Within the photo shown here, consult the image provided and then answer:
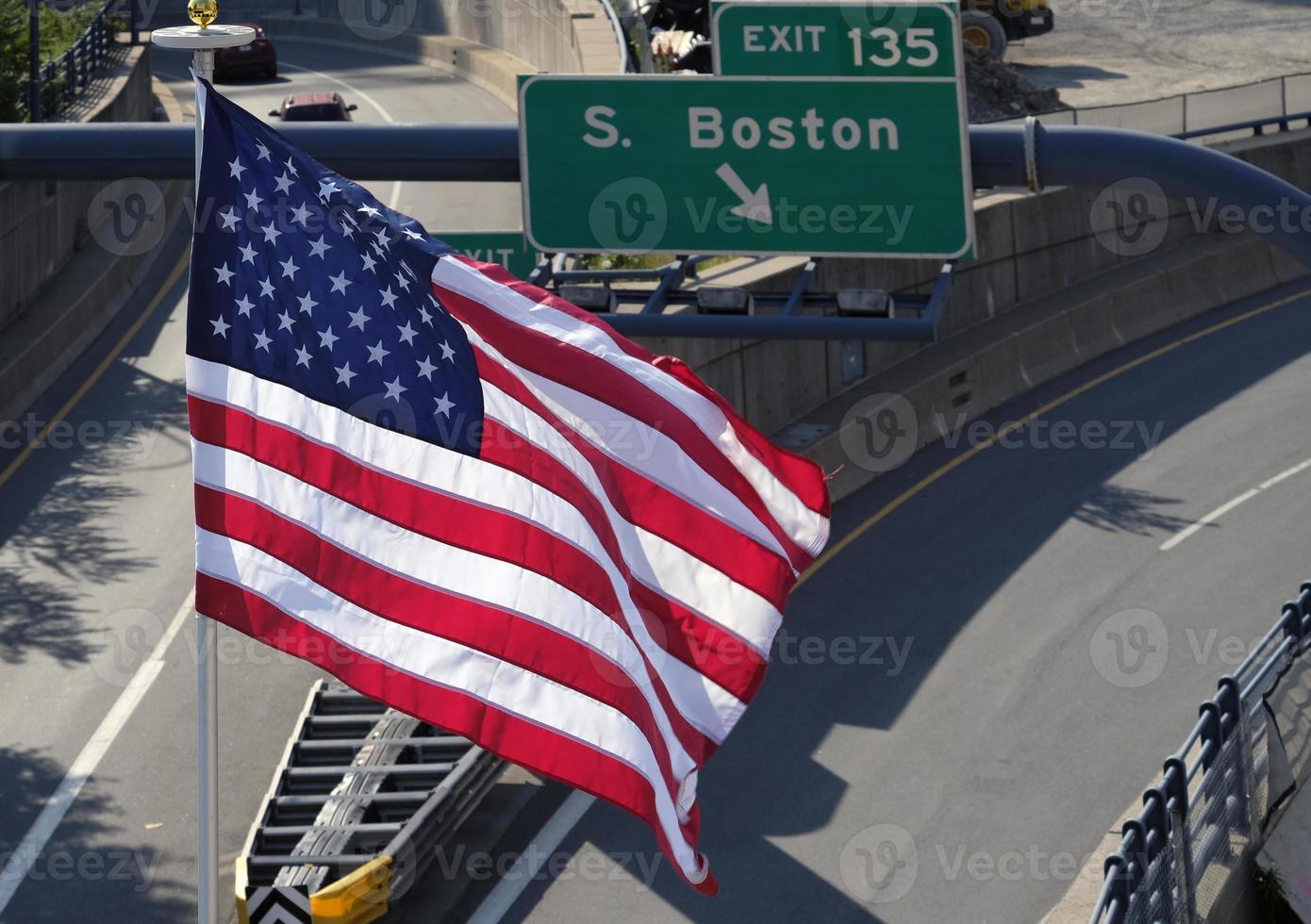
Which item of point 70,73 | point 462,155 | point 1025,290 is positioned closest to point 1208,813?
point 462,155

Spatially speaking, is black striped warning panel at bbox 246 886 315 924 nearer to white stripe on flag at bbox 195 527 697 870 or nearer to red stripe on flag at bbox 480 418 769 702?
red stripe on flag at bbox 480 418 769 702

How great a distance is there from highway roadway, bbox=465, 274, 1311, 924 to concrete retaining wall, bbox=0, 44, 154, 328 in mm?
12674

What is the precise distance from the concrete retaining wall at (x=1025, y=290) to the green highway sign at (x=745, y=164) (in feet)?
18.4

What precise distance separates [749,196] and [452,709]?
767 cm

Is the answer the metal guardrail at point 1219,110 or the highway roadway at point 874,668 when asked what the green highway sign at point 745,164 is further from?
the metal guardrail at point 1219,110

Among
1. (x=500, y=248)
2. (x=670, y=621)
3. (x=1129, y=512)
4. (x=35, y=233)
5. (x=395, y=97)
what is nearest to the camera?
(x=670, y=621)

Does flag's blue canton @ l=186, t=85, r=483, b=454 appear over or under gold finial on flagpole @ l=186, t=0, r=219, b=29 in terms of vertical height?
under

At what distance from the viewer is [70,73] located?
32.6 meters

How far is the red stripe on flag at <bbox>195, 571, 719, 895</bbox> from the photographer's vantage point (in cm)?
677

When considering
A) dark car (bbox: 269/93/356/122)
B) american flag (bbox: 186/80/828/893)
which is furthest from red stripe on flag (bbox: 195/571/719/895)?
dark car (bbox: 269/93/356/122)

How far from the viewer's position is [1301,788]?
11.8 m

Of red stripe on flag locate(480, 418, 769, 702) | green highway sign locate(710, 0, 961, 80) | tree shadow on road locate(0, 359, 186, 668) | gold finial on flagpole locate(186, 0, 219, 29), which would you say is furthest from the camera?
tree shadow on road locate(0, 359, 186, 668)

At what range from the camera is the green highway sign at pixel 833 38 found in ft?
51.5

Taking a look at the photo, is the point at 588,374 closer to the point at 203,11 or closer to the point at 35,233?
the point at 203,11
